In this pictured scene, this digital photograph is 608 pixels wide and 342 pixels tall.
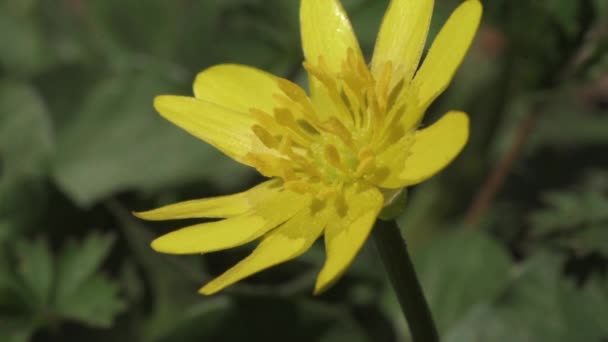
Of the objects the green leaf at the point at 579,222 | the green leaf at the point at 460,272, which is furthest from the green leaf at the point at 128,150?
the green leaf at the point at 579,222

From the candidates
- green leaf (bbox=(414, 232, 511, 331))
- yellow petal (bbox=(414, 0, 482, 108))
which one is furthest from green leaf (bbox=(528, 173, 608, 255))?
yellow petal (bbox=(414, 0, 482, 108))

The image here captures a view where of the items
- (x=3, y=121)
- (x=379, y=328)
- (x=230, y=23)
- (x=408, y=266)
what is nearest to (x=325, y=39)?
(x=408, y=266)

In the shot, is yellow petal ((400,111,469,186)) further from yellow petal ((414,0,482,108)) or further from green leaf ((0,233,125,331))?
green leaf ((0,233,125,331))

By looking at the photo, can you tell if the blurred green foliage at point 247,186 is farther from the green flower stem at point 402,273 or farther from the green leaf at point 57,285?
the green flower stem at point 402,273

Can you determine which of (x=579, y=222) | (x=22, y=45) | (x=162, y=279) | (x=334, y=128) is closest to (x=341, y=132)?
(x=334, y=128)

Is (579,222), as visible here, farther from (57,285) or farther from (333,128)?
(57,285)

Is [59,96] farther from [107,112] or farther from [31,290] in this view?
[31,290]
